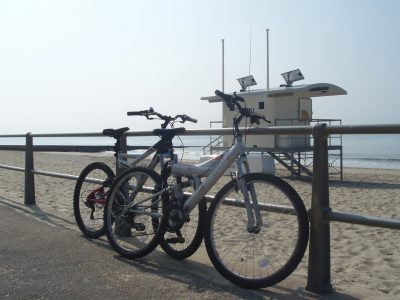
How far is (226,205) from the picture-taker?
3.88 metres

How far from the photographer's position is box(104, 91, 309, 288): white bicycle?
3.39m

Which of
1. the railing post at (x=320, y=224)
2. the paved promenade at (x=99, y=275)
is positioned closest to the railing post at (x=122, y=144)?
the paved promenade at (x=99, y=275)

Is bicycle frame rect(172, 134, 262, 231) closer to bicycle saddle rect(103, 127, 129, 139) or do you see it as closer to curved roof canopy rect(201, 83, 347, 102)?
bicycle saddle rect(103, 127, 129, 139)

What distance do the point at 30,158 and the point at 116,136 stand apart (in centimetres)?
296

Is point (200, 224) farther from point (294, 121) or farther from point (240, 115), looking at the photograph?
point (294, 121)

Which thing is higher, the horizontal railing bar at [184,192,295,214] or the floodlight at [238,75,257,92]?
the floodlight at [238,75,257,92]

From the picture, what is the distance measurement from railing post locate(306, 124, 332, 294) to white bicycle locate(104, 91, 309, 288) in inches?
2.8

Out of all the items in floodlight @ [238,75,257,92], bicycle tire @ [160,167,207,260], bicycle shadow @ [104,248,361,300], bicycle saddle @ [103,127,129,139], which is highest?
floodlight @ [238,75,257,92]

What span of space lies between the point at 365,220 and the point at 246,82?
17.9 m

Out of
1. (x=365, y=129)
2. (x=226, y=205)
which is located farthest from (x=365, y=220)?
(x=226, y=205)

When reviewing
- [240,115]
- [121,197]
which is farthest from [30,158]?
[240,115]

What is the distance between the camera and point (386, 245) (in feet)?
20.3

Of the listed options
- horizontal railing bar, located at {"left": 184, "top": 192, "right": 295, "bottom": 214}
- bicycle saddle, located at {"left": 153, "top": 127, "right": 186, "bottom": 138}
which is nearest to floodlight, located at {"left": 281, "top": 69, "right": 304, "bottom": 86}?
bicycle saddle, located at {"left": 153, "top": 127, "right": 186, "bottom": 138}

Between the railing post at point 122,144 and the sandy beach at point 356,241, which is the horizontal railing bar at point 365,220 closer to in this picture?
the sandy beach at point 356,241
